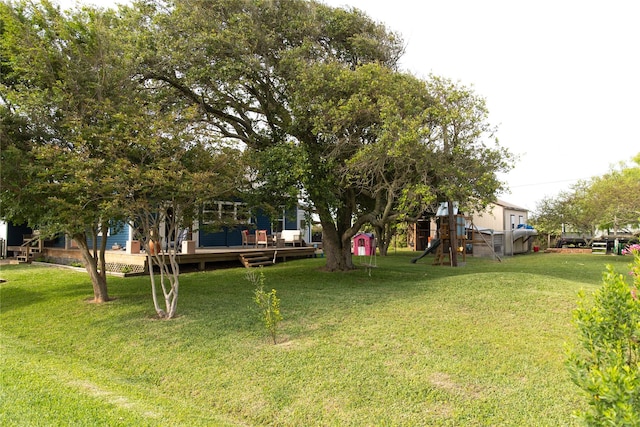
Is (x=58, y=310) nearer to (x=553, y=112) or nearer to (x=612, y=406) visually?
(x=612, y=406)

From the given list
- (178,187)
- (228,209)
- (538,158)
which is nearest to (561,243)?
(538,158)

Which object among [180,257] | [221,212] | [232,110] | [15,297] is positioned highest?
[232,110]

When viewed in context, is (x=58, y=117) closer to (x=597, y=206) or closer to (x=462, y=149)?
(x=462, y=149)

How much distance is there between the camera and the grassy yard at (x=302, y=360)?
11.8ft

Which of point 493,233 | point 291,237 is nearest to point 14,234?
point 291,237

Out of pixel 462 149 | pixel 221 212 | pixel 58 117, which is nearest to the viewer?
pixel 58 117

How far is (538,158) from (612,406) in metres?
38.7

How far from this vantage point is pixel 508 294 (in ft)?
25.6

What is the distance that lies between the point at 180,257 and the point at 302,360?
9.09m

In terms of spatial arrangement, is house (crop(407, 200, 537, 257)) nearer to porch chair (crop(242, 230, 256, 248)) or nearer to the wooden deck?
the wooden deck

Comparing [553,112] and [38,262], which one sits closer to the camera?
[38,262]

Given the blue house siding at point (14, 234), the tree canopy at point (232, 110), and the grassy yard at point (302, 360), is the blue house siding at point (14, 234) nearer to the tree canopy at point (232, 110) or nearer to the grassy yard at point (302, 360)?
the grassy yard at point (302, 360)

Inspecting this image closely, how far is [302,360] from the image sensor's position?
15.9 ft

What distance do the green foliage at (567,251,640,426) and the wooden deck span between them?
1162 centimetres
